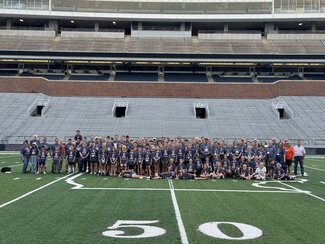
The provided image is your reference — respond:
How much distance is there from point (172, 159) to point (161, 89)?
26.3 meters

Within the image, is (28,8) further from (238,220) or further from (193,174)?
(238,220)

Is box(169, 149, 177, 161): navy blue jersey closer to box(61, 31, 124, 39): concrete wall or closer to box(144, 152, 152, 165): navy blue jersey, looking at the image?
box(144, 152, 152, 165): navy blue jersey

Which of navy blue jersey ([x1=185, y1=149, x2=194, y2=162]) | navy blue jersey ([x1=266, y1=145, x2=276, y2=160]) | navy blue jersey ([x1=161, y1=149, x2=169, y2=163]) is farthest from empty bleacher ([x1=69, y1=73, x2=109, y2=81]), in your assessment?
navy blue jersey ([x1=266, y1=145, x2=276, y2=160])

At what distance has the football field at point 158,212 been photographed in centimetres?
695

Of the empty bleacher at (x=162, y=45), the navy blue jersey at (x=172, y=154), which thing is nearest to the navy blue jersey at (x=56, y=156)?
the navy blue jersey at (x=172, y=154)

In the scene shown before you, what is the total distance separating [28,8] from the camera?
49562 mm

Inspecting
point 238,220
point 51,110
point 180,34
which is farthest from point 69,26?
point 238,220

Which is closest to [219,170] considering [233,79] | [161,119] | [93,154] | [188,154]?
[188,154]

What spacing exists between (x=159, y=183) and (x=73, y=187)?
3042 mm

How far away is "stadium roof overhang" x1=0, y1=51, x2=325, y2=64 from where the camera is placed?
4588cm

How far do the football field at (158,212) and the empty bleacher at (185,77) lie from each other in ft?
105

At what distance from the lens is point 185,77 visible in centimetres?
4675

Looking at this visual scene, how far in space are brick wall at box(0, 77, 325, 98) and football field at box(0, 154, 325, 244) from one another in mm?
27773

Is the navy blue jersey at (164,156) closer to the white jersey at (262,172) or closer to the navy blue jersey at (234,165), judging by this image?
the navy blue jersey at (234,165)
